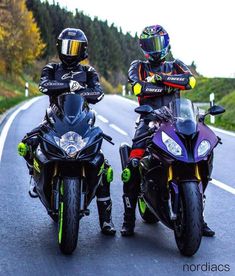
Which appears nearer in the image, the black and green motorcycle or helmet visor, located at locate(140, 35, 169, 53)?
the black and green motorcycle

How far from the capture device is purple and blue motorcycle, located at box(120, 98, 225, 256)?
4891 millimetres

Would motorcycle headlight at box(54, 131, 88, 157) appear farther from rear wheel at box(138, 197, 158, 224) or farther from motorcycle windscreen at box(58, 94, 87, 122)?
rear wheel at box(138, 197, 158, 224)

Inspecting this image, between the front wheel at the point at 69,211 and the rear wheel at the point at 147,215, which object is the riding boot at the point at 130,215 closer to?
the rear wheel at the point at 147,215

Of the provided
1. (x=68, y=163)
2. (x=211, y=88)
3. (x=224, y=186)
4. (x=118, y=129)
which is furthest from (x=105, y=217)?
(x=211, y=88)

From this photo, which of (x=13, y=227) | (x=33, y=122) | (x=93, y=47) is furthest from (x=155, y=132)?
(x=93, y=47)

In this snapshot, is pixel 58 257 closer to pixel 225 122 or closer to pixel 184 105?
pixel 184 105

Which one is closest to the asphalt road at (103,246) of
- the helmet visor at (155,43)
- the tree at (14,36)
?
the helmet visor at (155,43)

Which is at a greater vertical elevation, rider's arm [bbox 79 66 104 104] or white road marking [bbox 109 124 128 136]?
rider's arm [bbox 79 66 104 104]

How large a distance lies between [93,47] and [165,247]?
392ft

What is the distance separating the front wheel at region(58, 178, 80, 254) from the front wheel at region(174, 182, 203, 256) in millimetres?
872

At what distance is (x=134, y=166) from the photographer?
576 cm

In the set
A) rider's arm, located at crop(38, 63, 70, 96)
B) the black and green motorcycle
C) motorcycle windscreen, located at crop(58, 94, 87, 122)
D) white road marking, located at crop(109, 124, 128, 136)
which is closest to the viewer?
the black and green motorcycle

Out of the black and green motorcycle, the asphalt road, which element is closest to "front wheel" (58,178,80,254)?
the black and green motorcycle

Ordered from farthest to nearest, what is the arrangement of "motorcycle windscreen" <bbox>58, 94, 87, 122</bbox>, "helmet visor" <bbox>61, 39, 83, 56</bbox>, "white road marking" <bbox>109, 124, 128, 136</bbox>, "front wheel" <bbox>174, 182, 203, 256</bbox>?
1. "white road marking" <bbox>109, 124, 128, 136</bbox>
2. "helmet visor" <bbox>61, 39, 83, 56</bbox>
3. "motorcycle windscreen" <bbox>58, 94, 87, 122</bbox>
4. "front wheel" <bbox>174, 182, 203, 256</bbox>
